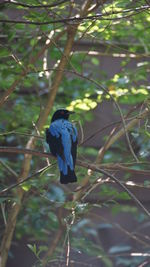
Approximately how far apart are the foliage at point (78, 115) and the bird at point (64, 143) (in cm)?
10

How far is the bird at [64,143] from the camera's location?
3.78 meters

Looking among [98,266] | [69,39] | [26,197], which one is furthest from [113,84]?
[98,266]

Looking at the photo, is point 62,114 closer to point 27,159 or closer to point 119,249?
point 27,159

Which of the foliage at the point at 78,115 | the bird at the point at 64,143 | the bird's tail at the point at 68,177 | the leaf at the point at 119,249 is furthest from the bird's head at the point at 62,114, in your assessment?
the leaf at the point at 119,249

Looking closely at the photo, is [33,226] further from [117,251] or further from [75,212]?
[75,212]

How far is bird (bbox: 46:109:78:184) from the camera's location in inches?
149

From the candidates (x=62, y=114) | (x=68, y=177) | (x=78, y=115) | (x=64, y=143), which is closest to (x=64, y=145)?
(x=64, y=143)

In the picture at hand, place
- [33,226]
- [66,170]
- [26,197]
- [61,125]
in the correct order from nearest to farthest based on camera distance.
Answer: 1. [66,170]
2. [61,125]
3. [26,197]
4. [33,226]

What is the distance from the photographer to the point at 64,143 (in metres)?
4.12

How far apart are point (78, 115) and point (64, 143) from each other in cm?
64

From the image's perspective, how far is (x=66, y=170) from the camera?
3785 mm

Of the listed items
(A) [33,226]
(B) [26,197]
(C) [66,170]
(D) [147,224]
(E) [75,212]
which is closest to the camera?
(E) [75,212]

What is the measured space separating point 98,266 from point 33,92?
193 centimetres

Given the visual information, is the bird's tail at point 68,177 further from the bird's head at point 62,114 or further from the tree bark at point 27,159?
the bird's head at point 62,114
